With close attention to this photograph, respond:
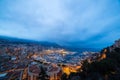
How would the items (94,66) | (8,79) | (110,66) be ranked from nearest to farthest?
(110,66) < (94,66) < (8,79)

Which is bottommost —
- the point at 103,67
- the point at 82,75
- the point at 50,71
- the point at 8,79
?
the point at 8,79

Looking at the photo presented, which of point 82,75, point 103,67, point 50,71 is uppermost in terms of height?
point 103,67

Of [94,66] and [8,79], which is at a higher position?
[94,66]

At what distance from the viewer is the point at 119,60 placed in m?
16.5

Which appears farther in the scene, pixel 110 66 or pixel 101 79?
pixel 110 66

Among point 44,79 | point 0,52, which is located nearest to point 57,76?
point 44,79

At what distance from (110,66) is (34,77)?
681 inches

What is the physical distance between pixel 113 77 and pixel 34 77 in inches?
767

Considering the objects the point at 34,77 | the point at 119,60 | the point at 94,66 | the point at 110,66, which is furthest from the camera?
the point at 34,77

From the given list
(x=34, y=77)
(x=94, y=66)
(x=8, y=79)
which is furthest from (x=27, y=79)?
(x=94, y=66)

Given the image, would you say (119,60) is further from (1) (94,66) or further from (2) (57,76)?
(2) (57,76)

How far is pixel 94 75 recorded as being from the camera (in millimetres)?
12562

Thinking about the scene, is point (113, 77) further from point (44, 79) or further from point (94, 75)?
point (44, 79)

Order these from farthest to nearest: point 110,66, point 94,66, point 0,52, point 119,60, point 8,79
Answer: point 0,52
point 8,79
point 119,60
point 94,66
point 110,66
